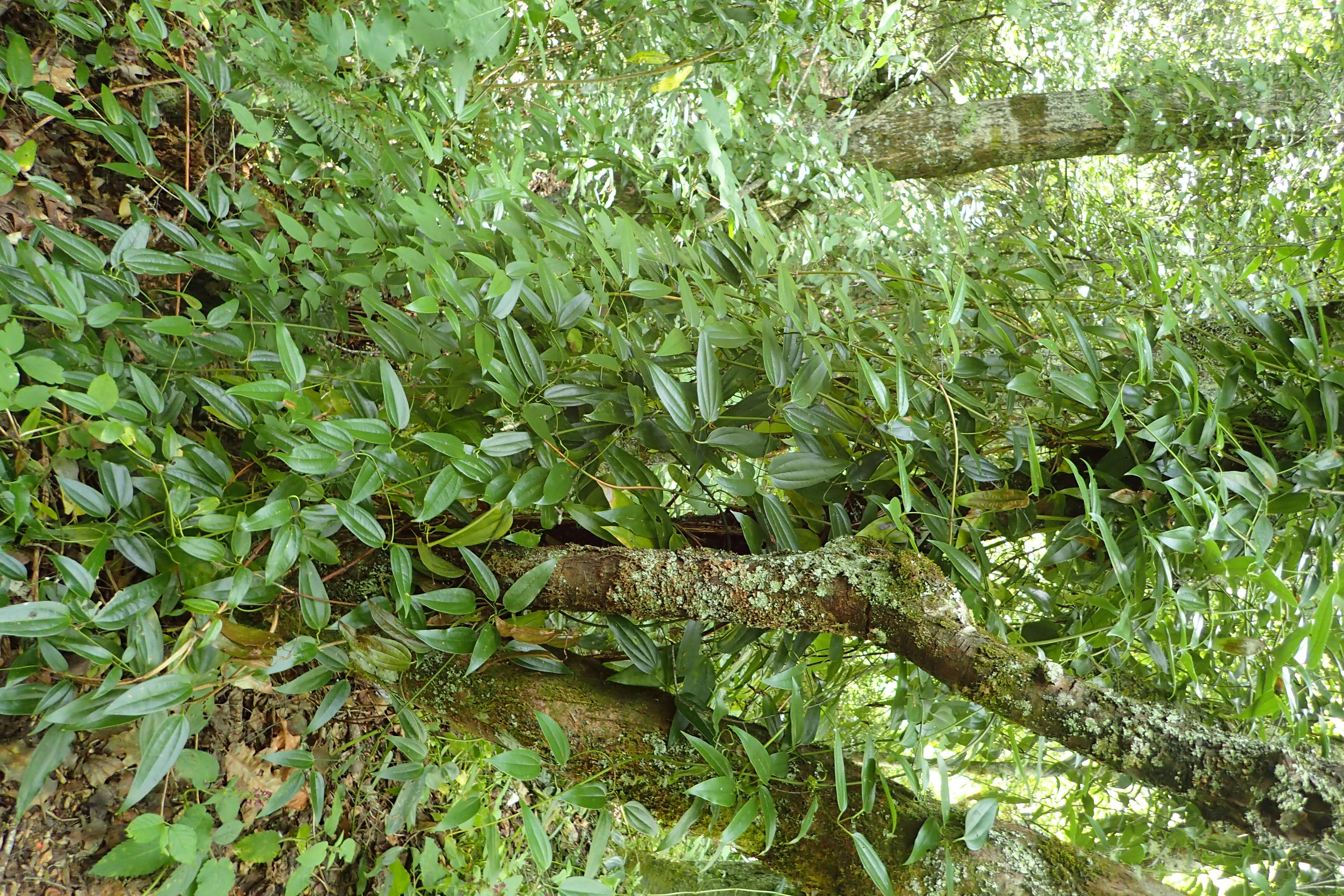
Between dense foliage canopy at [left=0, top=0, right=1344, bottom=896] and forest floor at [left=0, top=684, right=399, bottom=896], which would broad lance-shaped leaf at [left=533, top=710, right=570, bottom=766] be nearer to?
dense foliage canopy at [left=0, top=0, right=1344, bottom=896]

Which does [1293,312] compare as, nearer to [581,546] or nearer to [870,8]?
[581,546]

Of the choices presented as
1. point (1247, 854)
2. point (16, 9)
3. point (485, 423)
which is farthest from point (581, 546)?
point (16, 9)

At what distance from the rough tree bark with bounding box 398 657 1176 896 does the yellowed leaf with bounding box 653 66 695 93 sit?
997 mm

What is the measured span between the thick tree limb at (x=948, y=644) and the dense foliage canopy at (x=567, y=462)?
0.02 meters

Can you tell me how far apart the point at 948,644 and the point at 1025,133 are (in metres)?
2.25

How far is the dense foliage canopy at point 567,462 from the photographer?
0.93 meters

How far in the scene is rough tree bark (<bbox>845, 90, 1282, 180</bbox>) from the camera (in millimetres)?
2480

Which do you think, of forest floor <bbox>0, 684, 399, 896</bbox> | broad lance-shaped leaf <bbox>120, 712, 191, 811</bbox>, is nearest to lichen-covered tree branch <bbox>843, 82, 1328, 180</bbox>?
forest floor <bbox>0, 684, 399, 896</bbox>

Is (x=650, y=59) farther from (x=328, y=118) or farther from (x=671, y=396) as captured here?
(x=671, y=396)

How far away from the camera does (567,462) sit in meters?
0.99

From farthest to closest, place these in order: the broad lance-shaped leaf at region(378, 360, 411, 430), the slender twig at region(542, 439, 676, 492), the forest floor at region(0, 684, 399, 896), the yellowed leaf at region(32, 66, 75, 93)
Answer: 1. the yellowed leaf at region(32, 66, 75, 93)
2. the forest floor at region(0, 684, 399, 896)
3. the slender twig at region(542, 439, 676, 492)
4. the broad lance-shaped leaf at region(378, 360, 411, 430)

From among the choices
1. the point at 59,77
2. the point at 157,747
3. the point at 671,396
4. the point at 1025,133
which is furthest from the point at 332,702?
the point at 1025,133

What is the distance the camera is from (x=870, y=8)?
267cm

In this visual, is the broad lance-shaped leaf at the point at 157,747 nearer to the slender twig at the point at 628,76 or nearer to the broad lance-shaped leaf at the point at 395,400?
the broad lance-shaped leaf at the point at 395,400
